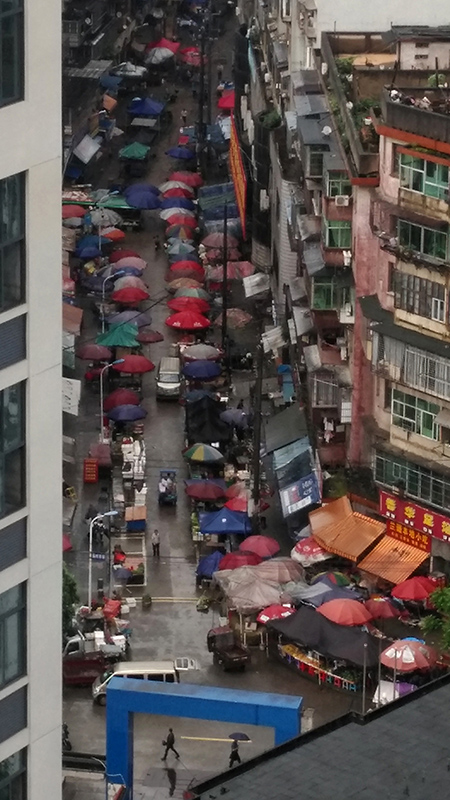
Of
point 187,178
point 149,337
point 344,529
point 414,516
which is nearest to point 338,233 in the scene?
point 344,529

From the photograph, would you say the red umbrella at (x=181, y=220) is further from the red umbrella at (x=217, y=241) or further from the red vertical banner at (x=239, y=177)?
the red umbrella at (x=217, y=241)

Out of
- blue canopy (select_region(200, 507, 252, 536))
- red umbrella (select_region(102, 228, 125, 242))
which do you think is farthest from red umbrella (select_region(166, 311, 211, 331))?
blue canopy (select_region(200, 507, 252, 536))

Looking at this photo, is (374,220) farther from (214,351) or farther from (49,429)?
(49,429)

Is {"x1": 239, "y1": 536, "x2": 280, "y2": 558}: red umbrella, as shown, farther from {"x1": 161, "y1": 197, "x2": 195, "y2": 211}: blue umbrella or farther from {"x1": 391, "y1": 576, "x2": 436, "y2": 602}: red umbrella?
{"x1": 161, "y1": 197, "x2": 195, "y2": 211}: blue umbrella

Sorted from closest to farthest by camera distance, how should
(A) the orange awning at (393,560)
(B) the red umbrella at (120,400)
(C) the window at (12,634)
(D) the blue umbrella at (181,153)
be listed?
(C) the window at (12,634) → (A) the orange awning at (393,560) → (B) the red umbrella at (120,400) → (D) the blue umbrella at (181,153)

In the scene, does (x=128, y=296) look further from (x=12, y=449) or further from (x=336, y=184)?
(x=12, y=449)

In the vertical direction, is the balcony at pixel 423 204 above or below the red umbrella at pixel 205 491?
above

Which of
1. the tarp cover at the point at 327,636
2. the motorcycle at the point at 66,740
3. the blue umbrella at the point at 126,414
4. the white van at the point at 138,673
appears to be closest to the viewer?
the motorcycle at the point at 66,740

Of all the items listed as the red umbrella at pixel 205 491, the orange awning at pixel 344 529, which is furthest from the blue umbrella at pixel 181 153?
the orange awning at pixel 344 529
